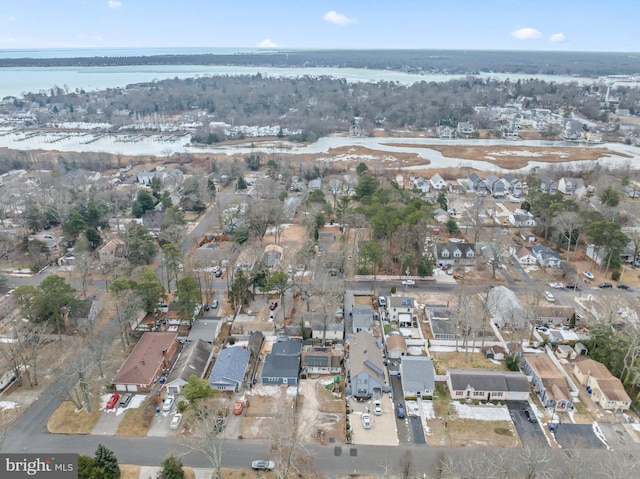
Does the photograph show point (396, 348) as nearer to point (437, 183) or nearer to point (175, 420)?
point (175, 420)

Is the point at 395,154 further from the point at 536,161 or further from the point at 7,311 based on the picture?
the point at 7,311

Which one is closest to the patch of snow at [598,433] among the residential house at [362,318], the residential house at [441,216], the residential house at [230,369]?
the residential house at [362,318]

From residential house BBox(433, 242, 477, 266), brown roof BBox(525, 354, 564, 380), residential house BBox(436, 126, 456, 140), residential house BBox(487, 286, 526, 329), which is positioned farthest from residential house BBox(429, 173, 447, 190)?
residential house BBox(436, 126, 456, 140)

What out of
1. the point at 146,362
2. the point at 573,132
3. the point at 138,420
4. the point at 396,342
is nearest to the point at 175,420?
the point at 138,420

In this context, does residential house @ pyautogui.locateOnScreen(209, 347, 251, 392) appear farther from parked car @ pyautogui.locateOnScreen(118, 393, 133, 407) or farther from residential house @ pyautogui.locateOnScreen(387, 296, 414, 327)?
residential house @ pyautogui.locateOnScreen(387, 296, 414, 327)

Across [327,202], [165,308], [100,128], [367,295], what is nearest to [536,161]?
[327,202]
